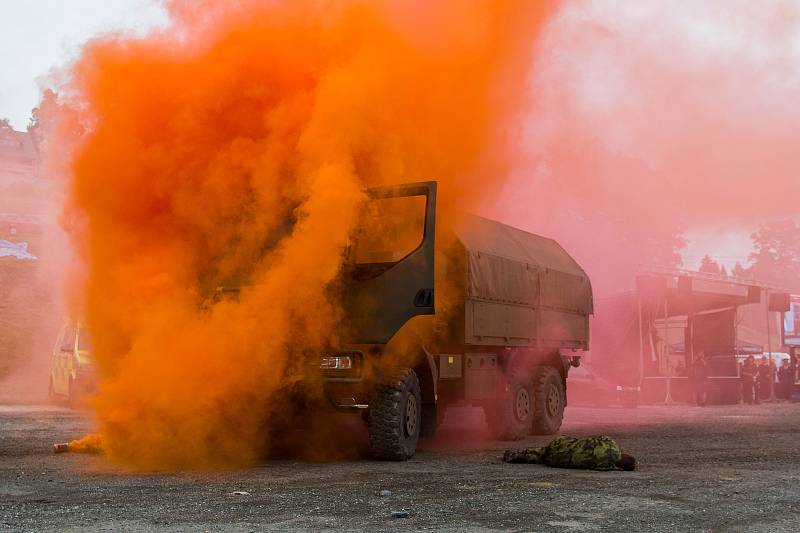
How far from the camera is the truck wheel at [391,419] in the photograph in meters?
10.2

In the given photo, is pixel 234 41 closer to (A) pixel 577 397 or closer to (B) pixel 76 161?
(B) pixel 76 161

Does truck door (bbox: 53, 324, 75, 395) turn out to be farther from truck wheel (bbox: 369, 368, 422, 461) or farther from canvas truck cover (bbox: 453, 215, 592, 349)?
truck wheel (bbox: 369, 368, 422, 461)

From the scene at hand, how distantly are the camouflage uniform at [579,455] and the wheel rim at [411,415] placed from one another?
124 centimetres

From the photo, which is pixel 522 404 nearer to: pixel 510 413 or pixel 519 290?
pixel 510 413

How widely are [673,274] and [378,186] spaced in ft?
62.7

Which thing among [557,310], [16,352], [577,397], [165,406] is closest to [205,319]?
[165,406]

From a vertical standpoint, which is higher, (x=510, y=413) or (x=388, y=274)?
(x=388, y=274)

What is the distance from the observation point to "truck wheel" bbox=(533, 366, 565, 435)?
589 inches

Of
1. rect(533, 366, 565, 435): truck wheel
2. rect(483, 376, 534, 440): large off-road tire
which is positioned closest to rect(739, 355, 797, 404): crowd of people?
rect(533, 366, 565, 435): truck wheel

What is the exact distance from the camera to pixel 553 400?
15.6 m

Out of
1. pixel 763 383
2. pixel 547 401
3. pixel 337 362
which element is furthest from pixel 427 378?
pixel 763 383

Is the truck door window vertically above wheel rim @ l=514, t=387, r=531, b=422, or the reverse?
the truck door window

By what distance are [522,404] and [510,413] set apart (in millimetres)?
646

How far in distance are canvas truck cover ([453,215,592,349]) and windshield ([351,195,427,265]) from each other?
5.61ft
